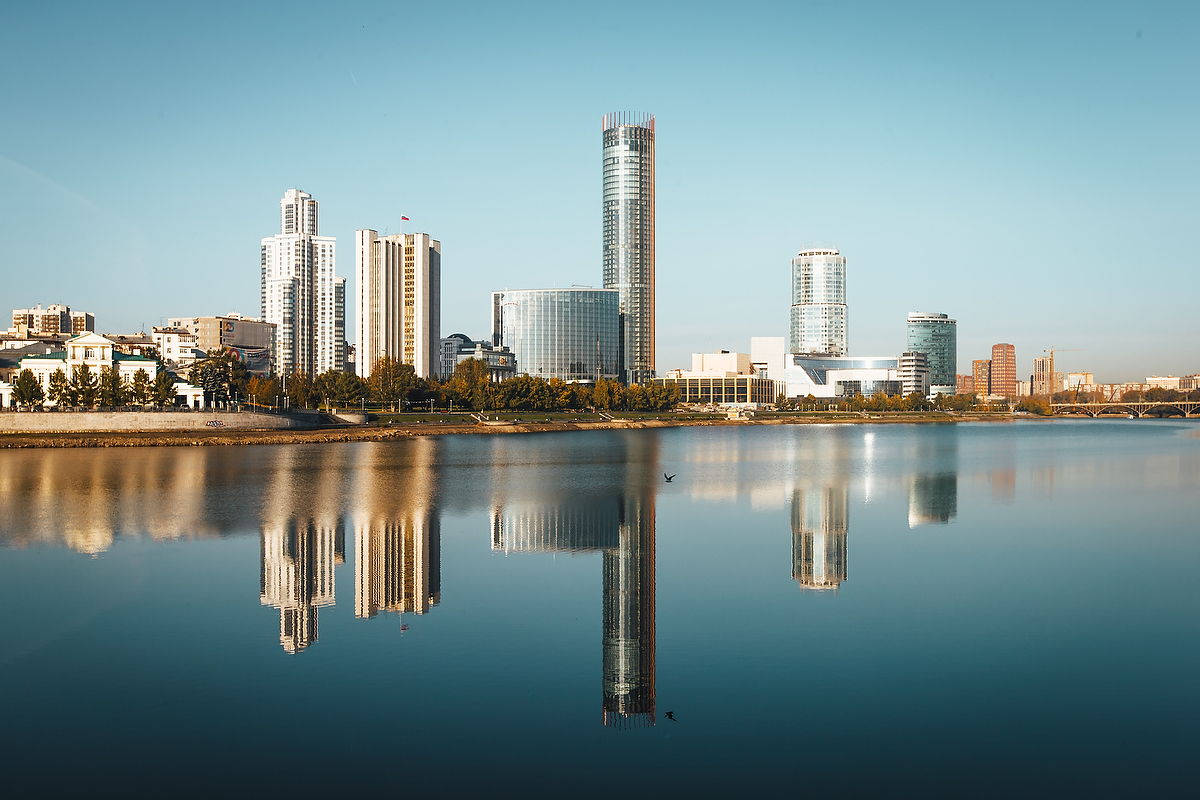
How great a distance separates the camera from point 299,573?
21.2 metres

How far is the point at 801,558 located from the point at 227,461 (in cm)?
4203

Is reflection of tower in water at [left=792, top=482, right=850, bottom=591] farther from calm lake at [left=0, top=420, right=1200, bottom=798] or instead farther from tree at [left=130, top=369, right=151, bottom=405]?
tree at [left=130, top=369, right=151, bottom=405]

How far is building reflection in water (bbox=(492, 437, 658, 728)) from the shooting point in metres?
13.5

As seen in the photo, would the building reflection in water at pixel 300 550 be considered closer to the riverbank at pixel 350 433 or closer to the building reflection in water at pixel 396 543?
the building reflection in water at pixel 396 543

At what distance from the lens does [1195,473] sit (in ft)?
172

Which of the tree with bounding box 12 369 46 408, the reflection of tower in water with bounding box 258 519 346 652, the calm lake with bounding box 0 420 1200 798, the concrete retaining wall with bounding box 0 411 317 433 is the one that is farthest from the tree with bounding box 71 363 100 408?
the reflection of tower in water with bounding box 258 519 346 652

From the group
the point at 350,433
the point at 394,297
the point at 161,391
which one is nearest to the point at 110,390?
the point at 161,391

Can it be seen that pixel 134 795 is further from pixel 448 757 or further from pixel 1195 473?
pixel 1195 473

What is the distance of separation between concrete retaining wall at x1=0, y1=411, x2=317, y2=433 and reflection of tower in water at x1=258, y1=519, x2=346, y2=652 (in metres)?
54.6

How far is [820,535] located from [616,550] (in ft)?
23.1

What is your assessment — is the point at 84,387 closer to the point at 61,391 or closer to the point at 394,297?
the point at 61,391

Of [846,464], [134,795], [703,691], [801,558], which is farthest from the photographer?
[846,464]

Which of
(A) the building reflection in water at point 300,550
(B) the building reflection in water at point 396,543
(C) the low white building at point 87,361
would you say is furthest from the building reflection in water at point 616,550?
(C) the low white building at point 87,361

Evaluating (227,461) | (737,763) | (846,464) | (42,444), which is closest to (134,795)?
(737,763)
